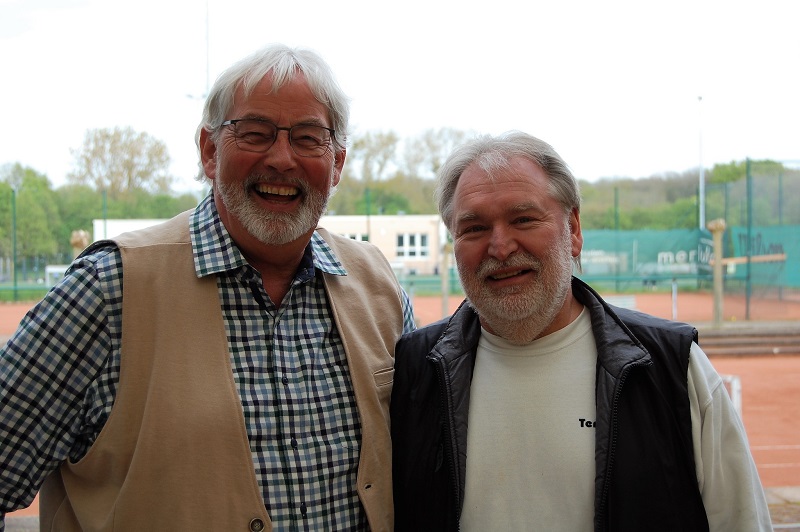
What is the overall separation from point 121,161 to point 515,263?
3324 cm

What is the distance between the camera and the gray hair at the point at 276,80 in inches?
79.4

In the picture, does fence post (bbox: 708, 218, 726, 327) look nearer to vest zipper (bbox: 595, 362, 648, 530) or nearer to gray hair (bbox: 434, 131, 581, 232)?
gray hair (bbox: 434, 131, 581, 232)

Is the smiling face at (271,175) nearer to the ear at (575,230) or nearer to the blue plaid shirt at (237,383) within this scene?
the blue plaid shirt at (237,383)

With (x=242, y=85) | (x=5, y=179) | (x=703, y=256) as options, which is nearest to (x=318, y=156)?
(x=242, y=85)

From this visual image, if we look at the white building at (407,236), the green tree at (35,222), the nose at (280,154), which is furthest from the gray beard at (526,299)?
the white building at (407,236)

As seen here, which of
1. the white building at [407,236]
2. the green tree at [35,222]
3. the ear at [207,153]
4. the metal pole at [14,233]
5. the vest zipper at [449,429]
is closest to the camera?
the vest zipper at [449,429]

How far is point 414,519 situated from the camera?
203cm

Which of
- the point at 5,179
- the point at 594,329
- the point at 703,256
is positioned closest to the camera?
the point at 594,329

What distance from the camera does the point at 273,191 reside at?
2.05 metres

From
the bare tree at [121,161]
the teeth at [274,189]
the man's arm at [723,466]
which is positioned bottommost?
the man's arm at [723,466]

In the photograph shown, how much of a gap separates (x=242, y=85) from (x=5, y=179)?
1327 inches

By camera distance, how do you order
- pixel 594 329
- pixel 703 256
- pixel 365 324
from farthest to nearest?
pixel 703 256 < pixel 365 324 < pixel 594 329

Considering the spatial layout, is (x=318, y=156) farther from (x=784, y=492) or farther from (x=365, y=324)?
(x=784, y=492)

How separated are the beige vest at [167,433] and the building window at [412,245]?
30308 mm
